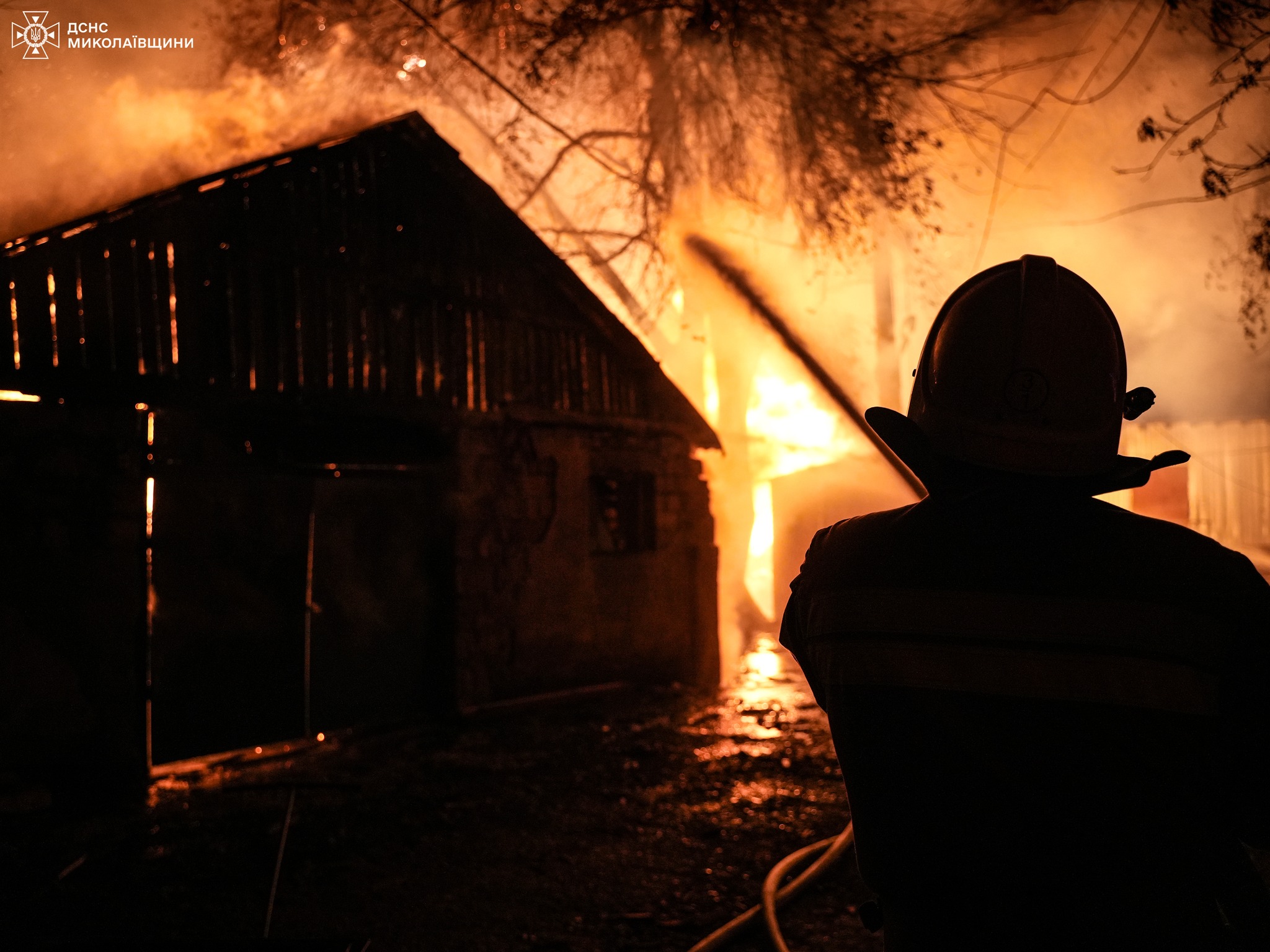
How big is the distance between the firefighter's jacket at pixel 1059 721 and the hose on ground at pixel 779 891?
2.40m

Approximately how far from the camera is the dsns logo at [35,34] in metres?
Answer: 7.56

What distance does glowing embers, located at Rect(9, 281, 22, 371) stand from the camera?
6.29 meters

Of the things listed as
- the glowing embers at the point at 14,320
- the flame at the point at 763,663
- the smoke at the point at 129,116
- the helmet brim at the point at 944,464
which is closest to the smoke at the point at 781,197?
the smoke at the point at 129,116

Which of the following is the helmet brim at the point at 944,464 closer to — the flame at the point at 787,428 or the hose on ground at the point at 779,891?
the hose on ground at the point at 779,891

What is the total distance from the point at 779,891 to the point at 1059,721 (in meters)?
3.77

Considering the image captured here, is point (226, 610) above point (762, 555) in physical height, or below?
above

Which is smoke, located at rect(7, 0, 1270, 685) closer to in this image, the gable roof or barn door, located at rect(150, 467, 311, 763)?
the gable roof

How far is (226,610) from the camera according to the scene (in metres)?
7.54

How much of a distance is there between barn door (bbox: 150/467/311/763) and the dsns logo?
415cm

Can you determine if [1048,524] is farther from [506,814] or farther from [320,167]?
[320,167]

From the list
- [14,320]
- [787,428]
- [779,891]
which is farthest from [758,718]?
[787,428]

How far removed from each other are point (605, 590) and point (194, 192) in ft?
20.2

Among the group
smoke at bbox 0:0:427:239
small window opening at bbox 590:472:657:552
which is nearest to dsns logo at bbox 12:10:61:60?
smoke at bbox 0:0:427:239

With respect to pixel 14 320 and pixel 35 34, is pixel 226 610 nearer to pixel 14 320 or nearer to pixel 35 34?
pixel 14 320
